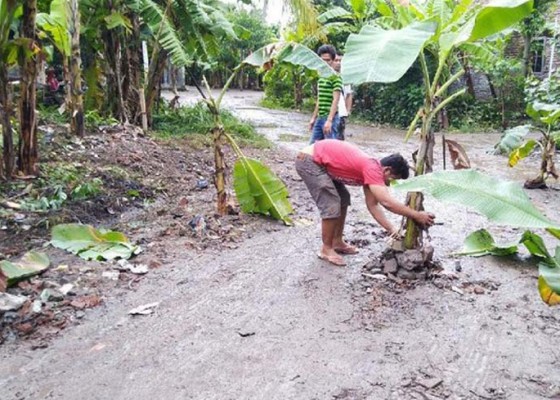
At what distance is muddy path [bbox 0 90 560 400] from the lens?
8.75 ft

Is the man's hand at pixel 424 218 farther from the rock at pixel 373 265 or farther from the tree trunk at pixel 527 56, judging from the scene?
the tree trunk at pixel 527 56

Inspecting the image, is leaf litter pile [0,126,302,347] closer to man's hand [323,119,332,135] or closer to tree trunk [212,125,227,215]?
tree trunk [212,125,227,215]

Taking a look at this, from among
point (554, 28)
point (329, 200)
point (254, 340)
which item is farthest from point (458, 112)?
point (254, 340)

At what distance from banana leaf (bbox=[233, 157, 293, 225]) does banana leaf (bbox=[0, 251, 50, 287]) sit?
208cm

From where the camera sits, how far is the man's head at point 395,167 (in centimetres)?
377

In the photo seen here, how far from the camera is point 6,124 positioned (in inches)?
208

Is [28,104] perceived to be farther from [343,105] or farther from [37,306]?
[343,105]

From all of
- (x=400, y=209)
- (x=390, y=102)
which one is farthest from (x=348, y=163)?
(x=390, y=102)

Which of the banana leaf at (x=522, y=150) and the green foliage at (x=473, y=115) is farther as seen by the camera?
the green foliage at (x=473, y=115)

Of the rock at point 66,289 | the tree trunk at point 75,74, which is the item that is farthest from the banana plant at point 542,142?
the tree trunk at point 75,74

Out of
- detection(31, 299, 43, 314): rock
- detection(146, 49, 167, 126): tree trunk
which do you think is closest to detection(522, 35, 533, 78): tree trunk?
detection(146, 49, 167, 126): tree trunk

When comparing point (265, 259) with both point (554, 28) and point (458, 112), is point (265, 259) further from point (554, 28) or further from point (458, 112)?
point (458, 112)

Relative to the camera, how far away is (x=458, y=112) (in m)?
15.1

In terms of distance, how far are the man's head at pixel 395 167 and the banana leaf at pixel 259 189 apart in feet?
5.47
